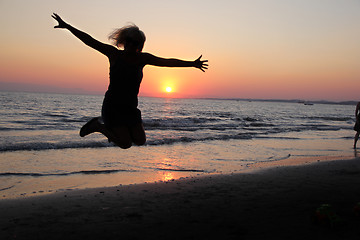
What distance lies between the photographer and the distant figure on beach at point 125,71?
3938 millimetres

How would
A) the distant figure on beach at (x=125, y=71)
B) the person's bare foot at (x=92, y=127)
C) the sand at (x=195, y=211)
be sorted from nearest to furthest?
the sand at (x=195, y=211) < the distant figure on beach at (x=125, y=71) < the person's bare foot at (x=92, y=127)

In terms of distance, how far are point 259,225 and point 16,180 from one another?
5.68 meters

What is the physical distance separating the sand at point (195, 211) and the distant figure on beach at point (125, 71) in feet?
3.85

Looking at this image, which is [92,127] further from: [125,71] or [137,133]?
[125,71]

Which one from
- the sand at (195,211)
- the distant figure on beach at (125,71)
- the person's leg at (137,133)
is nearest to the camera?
the sand at (195,211)

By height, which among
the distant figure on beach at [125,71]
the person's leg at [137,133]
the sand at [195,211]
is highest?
the distant figure on beach at [125,71]

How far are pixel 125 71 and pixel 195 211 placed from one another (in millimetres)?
2283

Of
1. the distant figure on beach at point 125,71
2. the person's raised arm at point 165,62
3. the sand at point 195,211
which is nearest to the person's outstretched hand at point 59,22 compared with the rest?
the distant figure on beach at point 125,71

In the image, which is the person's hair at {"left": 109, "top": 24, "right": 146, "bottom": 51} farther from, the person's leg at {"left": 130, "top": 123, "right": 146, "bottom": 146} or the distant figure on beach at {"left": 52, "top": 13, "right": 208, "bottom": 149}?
the person's leg at {"left": 130, "top": 123, "right": 146, "bottom": 146}

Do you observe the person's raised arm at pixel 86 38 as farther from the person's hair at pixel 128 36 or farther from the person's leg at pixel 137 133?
the person's leg at pixel 137 133

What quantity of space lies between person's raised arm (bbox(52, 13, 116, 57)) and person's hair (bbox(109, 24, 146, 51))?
0.71ft

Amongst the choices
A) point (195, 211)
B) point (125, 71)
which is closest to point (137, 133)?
point (125, 71)

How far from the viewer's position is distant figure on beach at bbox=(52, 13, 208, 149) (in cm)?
394

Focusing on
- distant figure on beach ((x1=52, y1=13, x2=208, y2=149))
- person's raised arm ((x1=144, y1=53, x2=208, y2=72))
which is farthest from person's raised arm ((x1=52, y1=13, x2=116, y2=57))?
person's raised arm ((x1=144, y1=53, x2=208, y2=72))
